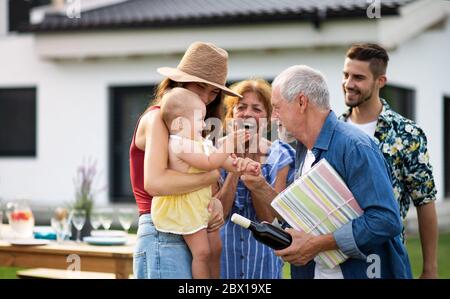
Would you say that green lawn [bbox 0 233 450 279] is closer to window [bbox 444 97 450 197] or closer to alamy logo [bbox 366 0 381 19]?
alamy logo [bbox 366 0 381 19]

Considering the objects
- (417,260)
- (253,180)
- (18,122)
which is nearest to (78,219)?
(253,180)

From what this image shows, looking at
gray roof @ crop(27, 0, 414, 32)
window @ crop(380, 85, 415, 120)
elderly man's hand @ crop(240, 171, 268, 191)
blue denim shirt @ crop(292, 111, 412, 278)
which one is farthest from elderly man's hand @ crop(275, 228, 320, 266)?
window @ crop(380, 85, 415, 120)

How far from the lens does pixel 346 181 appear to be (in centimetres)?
324

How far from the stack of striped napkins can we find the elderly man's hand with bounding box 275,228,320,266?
40 millimetres

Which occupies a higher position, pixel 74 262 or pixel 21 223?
pixel 21 223

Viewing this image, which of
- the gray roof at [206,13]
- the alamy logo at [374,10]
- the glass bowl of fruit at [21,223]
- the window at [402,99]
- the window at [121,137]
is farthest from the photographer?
the window at [121,137]

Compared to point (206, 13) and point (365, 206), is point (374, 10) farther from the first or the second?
point (365, 206)

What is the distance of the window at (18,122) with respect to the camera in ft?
45.9

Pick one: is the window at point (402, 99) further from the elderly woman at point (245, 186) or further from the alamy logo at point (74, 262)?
the elderly woman at point (245, 186)

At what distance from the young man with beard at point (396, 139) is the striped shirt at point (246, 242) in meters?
0.53

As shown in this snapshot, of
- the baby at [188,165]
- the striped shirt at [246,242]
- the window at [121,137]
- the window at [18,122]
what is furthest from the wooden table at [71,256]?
the window at [18,122]

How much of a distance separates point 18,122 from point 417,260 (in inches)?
304

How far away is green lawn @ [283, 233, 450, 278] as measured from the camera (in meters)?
8.34
